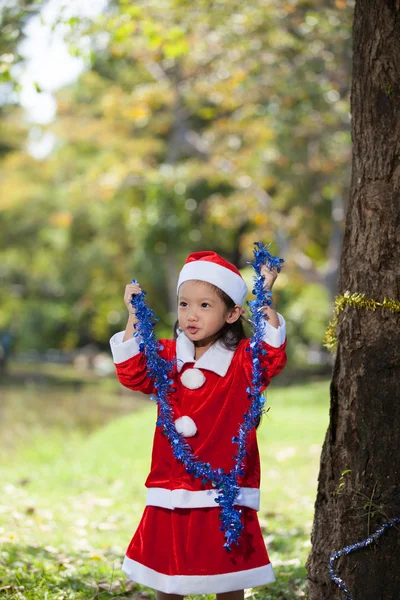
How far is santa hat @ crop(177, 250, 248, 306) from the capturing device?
3049mm

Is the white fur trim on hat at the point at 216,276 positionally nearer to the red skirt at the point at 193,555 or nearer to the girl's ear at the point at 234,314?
the girl's ear at the point at 234,314

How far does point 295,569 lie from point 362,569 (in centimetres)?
143

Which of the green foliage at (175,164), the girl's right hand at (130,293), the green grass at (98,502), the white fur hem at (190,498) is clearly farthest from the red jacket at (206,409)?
the green foliage at (175,164)

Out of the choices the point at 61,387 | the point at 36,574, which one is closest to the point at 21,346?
the point at 61,387

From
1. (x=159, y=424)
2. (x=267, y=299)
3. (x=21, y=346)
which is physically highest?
(x=21, y=346)

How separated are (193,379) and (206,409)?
119 millimetres

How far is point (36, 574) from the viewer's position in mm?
4023

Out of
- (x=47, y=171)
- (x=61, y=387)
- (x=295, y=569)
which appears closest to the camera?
(x=295, y=569)

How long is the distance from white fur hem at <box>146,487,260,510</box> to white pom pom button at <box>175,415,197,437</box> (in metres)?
0.20

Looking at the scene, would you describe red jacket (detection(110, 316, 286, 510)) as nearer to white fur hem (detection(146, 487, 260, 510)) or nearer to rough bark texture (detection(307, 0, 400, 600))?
white fur hem (detection(146, 487, 260, 510))

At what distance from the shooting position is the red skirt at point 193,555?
287 cm

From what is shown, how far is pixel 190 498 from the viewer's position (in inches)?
115

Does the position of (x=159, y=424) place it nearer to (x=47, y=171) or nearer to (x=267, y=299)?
(x=267, y=299)

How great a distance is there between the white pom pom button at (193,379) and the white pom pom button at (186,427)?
0.12 meters
